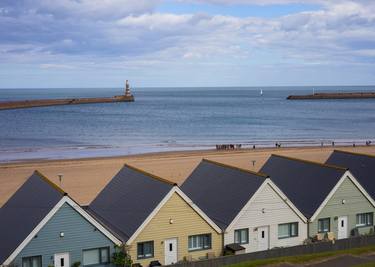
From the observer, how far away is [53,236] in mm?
18656

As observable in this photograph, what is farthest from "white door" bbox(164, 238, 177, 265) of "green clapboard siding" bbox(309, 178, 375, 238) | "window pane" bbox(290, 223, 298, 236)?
"green clapboard siding" bbox(309, 178, 375, 238)

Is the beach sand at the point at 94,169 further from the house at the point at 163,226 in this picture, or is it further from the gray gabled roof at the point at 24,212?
the house at the point at 163,226

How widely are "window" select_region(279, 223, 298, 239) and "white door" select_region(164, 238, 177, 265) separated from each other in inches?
219

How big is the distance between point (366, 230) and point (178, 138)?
198ft

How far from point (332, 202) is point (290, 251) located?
504cm

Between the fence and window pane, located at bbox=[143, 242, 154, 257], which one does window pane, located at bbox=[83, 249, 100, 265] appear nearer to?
window pane, located at bbox=[143, 242, 154, 257]

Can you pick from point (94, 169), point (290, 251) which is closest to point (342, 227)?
point (290, 251)

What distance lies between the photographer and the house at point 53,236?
18.3 metres

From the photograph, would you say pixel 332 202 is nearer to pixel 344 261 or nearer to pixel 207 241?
pixel 344 261

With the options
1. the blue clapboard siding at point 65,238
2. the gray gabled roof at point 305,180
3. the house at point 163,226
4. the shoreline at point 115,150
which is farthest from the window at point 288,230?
the shoreline at point 115,150

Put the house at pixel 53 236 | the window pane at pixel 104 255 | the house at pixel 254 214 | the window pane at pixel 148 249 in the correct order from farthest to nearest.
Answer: the house at pixel 254 214 < the window pane at pixel 148 249 < the window pane at pixel 104 255 < the house at pixel 53 236

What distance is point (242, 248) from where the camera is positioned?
21703 millimetres

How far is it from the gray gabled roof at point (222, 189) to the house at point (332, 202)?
321cm

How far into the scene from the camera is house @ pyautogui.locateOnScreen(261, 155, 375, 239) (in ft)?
79.4
